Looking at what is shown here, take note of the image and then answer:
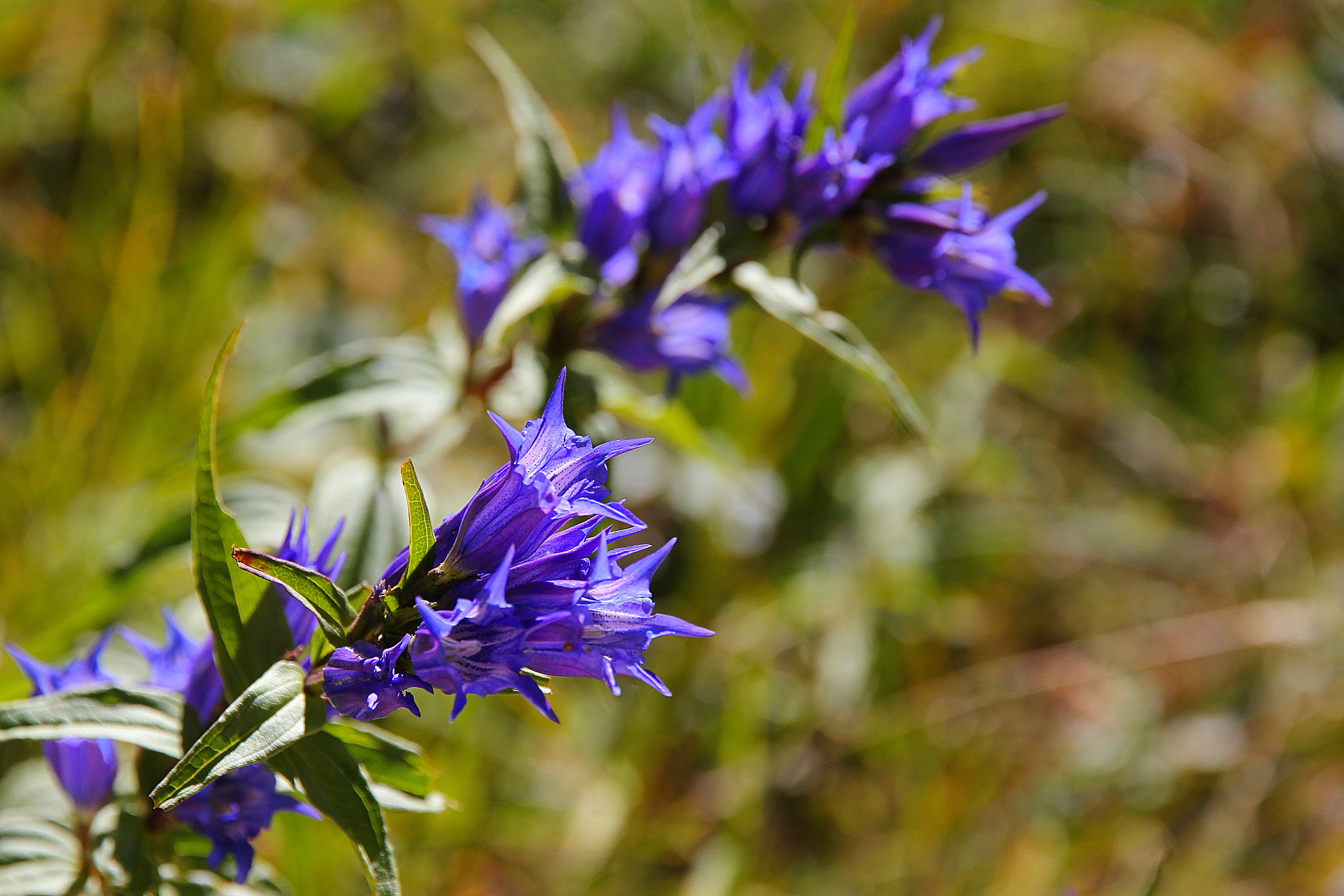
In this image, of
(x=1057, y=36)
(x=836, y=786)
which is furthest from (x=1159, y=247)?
(x=836, y=786)

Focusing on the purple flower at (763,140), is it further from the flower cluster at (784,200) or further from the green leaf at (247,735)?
the green leaf at (247,735)

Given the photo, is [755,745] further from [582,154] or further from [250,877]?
[582,154]

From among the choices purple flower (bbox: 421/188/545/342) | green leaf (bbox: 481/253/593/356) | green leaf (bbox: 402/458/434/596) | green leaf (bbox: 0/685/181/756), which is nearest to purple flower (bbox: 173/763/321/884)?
green leaf (bbox: 0/685/181/756)

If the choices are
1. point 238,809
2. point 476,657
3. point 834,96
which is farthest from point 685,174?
point 238,809

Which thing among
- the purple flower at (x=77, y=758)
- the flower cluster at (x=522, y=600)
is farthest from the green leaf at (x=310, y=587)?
the purple flower at (x=77, y=758)

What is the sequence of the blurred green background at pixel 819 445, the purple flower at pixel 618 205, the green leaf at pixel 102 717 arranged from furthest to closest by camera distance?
the blurred green background at pixel 819 445 < the purple flower at pixel 618 205 < the green leaf at pixel 102 717

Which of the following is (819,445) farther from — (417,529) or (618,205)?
(417,529)
